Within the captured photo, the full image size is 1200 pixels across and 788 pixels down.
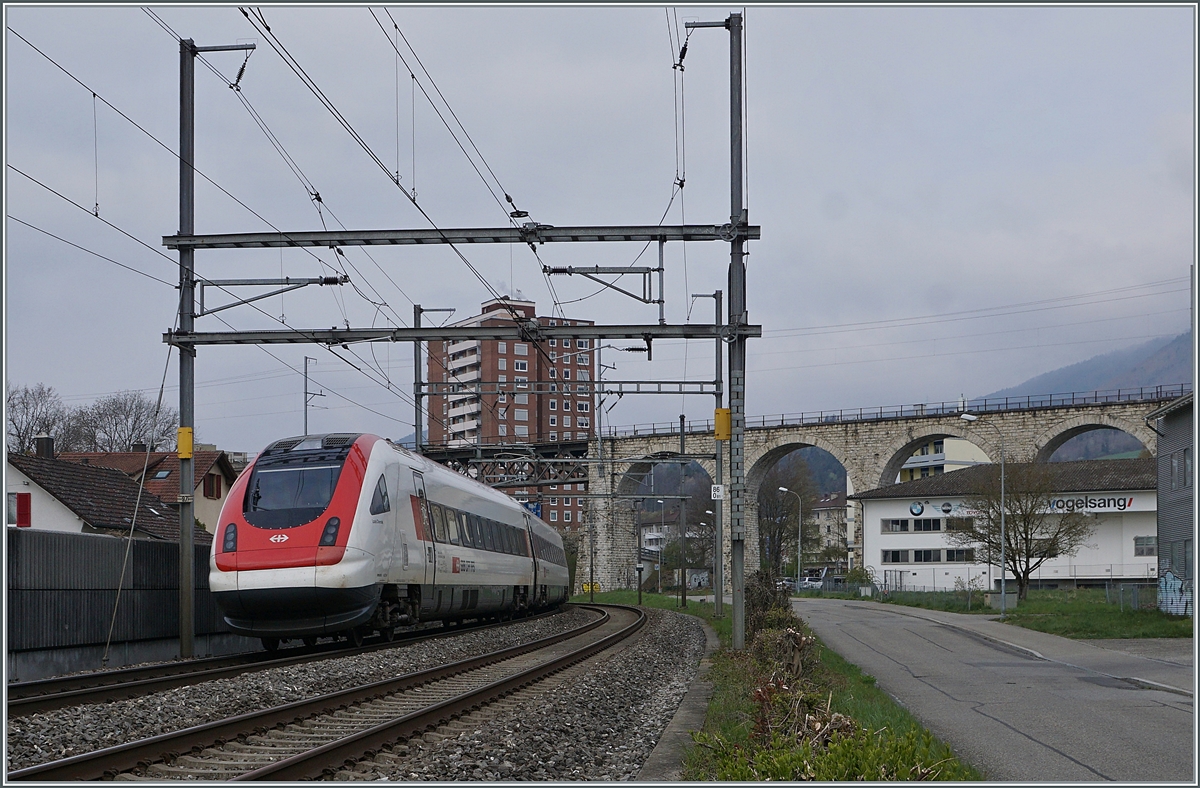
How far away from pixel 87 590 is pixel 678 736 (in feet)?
30.2

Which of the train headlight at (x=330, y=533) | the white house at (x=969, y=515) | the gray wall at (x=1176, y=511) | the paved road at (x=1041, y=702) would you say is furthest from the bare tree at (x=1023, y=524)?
the train headlight at (x=330, y=533)

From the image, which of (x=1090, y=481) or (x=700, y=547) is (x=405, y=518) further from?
(x=700, y=547)

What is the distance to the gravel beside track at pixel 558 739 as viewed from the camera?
7.86 m

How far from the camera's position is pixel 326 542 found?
626 inches

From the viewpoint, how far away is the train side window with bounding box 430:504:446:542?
20266 mm

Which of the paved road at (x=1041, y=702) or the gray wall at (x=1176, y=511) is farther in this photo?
the gray wall at (x=1176, y=511)

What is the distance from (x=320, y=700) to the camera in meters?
10.4

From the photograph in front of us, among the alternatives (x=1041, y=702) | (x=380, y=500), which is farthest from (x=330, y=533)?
(x=1041, y=702)

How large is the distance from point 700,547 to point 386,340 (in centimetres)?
8248

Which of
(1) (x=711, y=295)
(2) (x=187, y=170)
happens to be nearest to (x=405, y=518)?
→ (2) (x=187, y=170)

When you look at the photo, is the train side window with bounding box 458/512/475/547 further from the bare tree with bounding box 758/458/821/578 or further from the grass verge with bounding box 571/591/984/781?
the bare tree with bounding box 758/458/821/578

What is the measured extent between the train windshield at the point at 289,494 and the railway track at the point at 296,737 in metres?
3.43

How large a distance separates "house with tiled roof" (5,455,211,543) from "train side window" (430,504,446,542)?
11200 millimetres

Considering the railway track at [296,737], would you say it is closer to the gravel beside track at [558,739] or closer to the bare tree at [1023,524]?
the gravel beside track at [558,739]
